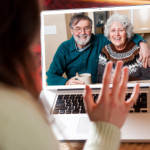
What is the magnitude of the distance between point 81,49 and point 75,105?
0.78 ft

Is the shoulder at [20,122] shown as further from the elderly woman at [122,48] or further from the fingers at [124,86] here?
the elderly woman at [122,48]

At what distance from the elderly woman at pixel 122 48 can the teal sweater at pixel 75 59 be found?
2cm

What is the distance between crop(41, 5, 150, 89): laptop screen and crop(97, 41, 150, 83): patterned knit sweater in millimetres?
36

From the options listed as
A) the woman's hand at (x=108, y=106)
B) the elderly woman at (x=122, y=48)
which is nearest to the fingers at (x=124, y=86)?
the woman's hand at (x=108, y=106)

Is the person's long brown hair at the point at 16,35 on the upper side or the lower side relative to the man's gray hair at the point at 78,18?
lower

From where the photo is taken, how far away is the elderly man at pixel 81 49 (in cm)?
100

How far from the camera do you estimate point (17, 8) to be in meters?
0.35

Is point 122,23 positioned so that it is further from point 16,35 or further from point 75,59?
point 16,35

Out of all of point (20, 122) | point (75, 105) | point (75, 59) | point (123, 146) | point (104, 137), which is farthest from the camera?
point (75, 59)

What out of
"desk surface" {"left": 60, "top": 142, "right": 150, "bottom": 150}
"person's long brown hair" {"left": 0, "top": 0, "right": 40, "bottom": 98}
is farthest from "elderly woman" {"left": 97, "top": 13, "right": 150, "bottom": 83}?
"person's long brown hair" {"left": 0, "top": 0, "right": 40, "bottom": 98}

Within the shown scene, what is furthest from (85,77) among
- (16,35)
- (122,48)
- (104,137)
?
(16,35)

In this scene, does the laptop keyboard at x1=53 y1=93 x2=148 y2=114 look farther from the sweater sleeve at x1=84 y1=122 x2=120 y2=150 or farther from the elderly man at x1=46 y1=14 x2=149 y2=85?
the sweater sleeve at x1=84 y1=122 x2=120 y2=150

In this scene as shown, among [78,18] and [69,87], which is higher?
[78,18]

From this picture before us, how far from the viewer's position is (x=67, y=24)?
3.30 feet
